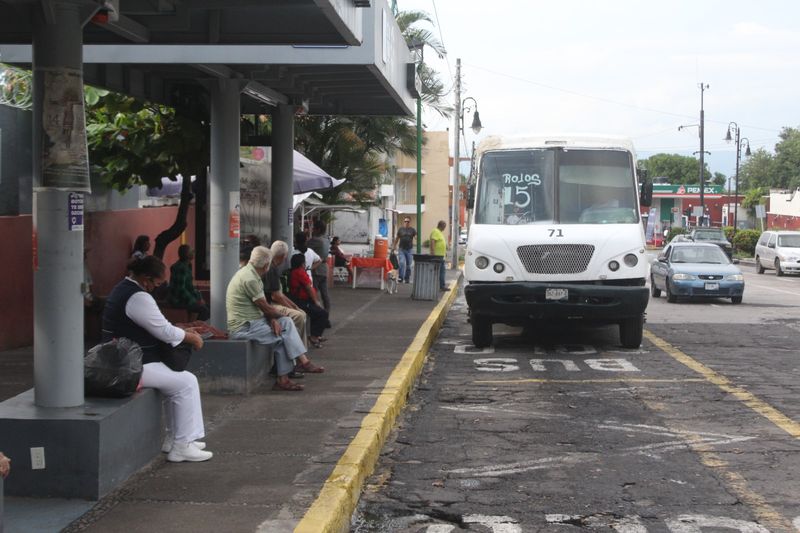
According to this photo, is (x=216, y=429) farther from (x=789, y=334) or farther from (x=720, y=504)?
(x=789, y=334)

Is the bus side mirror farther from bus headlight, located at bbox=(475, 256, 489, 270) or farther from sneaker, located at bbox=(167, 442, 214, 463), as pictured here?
sneaker, located at bbox=(167, 442, 214, 463)

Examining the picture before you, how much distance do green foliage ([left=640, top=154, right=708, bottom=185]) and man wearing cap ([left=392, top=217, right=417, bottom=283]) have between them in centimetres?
13898

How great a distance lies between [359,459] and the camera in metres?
7.65

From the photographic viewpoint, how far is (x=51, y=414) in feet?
21.4

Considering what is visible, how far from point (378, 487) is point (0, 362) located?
6501 millimetres

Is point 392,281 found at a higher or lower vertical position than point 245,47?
lower

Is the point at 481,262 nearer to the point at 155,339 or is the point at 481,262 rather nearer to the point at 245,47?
the point at 245,47

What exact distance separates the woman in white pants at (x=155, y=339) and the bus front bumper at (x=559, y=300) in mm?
7862

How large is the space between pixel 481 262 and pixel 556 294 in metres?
1.16

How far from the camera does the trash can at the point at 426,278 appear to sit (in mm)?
23719

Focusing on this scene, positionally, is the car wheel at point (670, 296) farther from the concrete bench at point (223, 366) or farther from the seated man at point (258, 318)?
the concrete bench at point (223, 366)

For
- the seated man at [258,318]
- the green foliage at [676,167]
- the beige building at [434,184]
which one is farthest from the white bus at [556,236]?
the green foliage at [676,167]

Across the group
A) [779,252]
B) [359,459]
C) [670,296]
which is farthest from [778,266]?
[359,459]

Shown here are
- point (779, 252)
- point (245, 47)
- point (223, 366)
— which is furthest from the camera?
point (779, 252)
